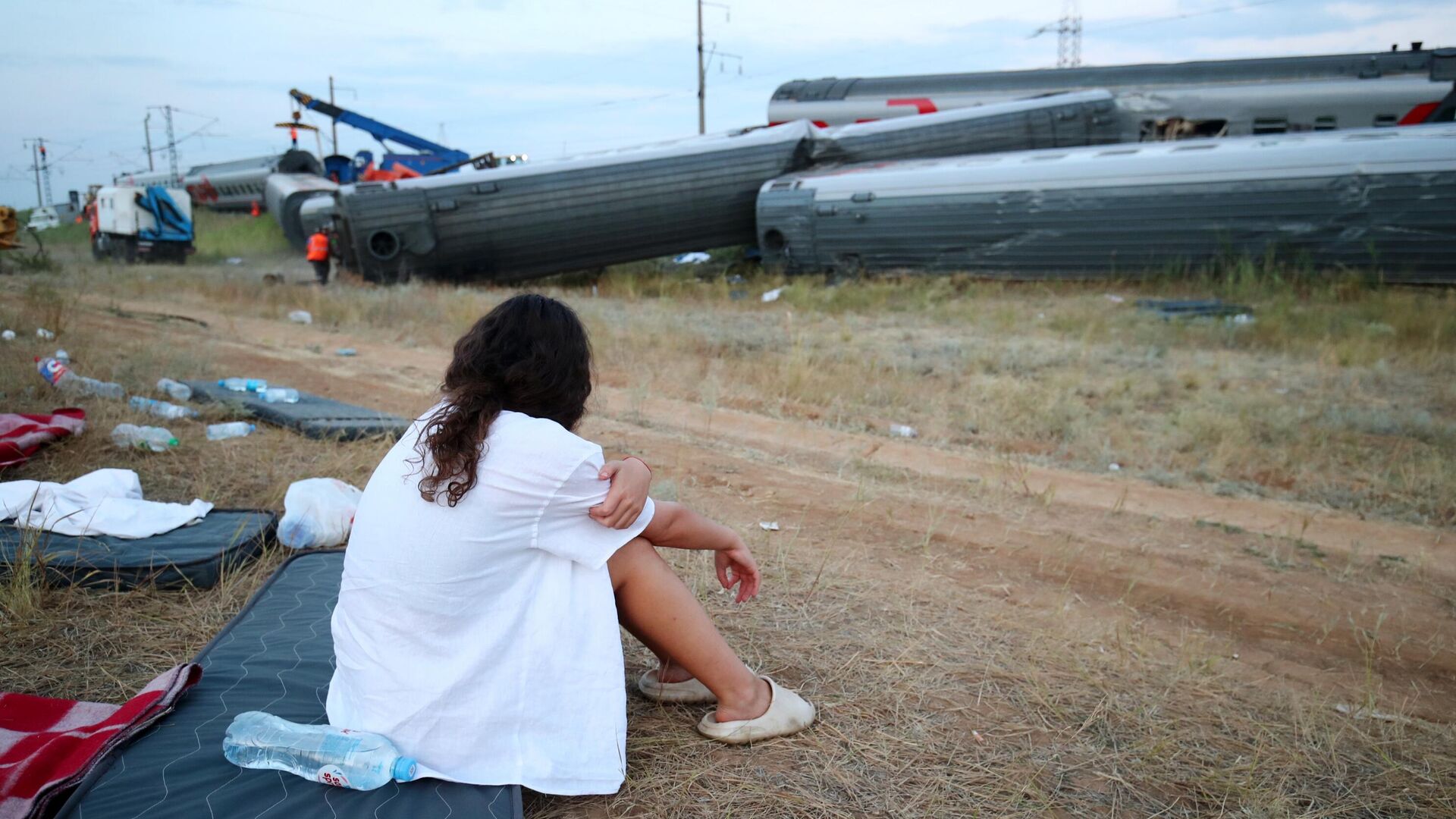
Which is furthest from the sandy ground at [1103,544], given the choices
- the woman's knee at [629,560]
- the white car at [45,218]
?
the white car at [45,218]

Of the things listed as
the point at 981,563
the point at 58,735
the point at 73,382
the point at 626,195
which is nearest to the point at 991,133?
the point at 626,195

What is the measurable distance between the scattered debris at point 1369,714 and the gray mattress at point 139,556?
143 inches

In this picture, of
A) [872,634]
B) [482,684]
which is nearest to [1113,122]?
[872,634]

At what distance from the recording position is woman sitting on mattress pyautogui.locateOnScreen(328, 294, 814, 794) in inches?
79.0

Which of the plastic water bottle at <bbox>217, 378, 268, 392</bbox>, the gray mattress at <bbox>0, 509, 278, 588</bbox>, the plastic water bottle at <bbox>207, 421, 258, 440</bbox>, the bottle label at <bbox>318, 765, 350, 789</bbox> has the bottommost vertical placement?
the bottle label at <bbox>318, 765, 350, 789</bbox>

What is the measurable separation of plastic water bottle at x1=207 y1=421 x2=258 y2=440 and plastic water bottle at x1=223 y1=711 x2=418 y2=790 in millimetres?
3500

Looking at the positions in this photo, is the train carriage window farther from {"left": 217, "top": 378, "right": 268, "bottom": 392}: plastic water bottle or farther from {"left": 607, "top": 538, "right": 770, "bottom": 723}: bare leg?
{"left": 607, "top": 538, "right": 770, "bottom": 723}: bare leg

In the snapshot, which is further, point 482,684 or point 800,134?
point 800,134

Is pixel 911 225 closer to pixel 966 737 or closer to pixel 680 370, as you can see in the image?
pixel 680 370

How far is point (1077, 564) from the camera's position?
4.22 m

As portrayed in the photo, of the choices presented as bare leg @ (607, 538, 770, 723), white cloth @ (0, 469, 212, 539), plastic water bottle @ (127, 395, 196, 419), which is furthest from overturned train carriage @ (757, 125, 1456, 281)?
bare leg @ (607, 538, 770, 723)

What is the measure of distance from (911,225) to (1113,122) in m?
4.60

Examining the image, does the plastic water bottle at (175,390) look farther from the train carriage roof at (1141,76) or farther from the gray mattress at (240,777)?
the train carriage roof at (1141,76)

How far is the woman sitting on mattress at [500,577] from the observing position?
6.59 ft
